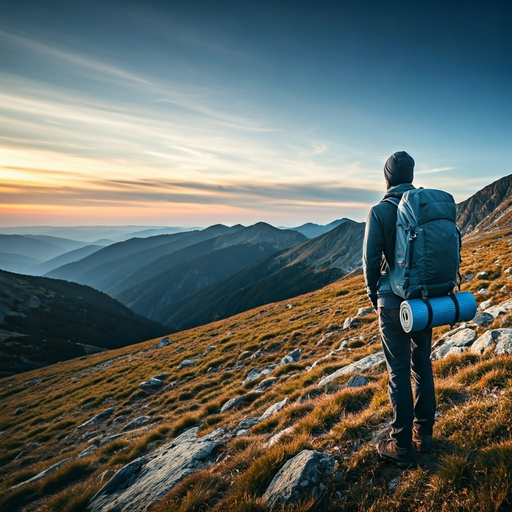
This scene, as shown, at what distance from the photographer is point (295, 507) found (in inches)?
149

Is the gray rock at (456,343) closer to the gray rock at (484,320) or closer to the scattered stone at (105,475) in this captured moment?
the gray rock at (484,320)

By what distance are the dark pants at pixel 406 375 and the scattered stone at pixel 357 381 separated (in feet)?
10.2

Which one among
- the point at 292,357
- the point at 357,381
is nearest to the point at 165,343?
the point at 292,357

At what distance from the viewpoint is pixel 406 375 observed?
4.39 meters

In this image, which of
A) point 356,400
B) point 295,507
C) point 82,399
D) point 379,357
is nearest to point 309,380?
point 379,357

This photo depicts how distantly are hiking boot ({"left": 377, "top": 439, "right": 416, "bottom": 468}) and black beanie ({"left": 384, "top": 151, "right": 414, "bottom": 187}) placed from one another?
4.34 m

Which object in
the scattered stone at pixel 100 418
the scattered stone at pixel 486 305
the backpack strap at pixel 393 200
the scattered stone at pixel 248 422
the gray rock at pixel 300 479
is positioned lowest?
the scattered stone at pixel 100 418

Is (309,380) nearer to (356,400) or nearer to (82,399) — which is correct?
(356,400)

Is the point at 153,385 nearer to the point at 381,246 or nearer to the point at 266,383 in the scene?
the point at 266,383

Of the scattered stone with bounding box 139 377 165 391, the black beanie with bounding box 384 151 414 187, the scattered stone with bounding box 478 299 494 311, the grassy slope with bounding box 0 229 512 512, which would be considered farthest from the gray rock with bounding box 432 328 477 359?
the scattered stone with bounding box 139 377 165 391

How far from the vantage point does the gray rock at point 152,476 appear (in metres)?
5.45

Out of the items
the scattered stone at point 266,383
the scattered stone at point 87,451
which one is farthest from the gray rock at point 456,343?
the scattered stone at point 87,451

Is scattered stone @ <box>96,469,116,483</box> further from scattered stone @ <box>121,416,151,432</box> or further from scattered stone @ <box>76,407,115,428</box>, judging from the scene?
scattered stone @ <box>76,407,115,428</box>

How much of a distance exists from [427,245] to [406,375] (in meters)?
2.14
